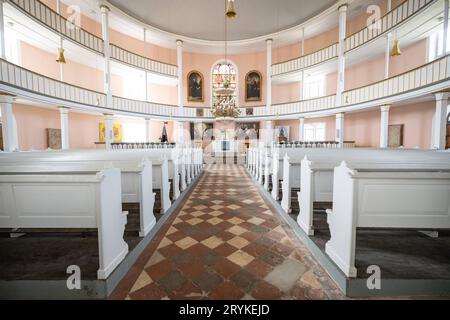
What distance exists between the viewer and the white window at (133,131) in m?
14.3

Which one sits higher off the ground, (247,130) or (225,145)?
(247,130)

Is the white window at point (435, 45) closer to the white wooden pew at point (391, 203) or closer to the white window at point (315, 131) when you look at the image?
the white window at point (315, 131)

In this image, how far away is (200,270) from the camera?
80.0 inches

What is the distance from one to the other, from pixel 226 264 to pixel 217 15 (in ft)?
43.0

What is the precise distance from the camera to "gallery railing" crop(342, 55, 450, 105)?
6439 mm

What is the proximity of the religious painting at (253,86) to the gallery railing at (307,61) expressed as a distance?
68.1 inches

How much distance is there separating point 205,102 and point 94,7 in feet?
26.8

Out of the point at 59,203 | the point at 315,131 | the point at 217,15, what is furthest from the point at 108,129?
the point at 315,131

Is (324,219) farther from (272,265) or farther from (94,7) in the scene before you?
(94,7)

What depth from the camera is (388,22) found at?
880 cm

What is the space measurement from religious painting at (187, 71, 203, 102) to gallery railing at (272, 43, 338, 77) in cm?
545

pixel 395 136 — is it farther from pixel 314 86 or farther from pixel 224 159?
pixel 224 159

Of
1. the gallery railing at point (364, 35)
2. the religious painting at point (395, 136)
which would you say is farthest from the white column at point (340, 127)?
the gallery railing at point (364, 35)

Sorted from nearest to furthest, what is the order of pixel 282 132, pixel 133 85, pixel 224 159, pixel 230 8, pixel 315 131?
pixel 230 8 → pixel 224 159 → pixel 133 85 → pixel 315 131 → pixel 282 132
